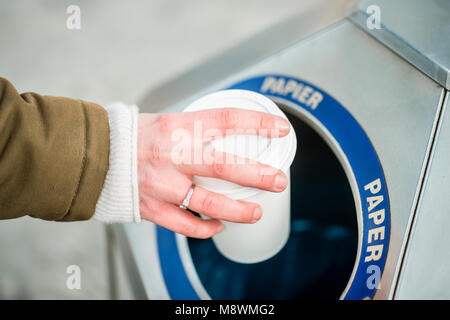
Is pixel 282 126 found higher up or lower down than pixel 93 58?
lower down

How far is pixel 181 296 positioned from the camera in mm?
685

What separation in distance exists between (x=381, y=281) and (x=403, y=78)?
281mm

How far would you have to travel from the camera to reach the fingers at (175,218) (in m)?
0.63

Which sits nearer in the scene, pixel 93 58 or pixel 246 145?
pixel 246 145

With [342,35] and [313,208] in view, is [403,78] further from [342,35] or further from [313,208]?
[313,208]

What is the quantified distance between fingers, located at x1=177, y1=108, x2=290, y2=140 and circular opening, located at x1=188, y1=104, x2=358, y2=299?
0.21 meters

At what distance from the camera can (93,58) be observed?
92 cm

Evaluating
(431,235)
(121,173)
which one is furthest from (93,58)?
(431,235)

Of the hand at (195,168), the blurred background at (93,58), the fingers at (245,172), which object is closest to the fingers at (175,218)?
the hand at (195,168)

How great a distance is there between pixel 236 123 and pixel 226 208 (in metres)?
0.11

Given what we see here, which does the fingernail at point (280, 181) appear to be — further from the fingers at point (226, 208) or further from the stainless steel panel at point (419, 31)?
the stainless steel panel at point (419, 31)

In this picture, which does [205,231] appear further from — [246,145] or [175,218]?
[246,145]
